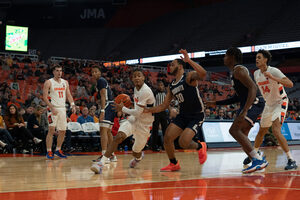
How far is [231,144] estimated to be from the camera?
48.0 ft

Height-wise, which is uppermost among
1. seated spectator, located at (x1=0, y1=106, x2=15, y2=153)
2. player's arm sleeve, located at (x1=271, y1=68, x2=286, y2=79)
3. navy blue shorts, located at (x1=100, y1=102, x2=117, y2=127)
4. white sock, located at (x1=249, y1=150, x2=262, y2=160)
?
player's arm sleeve, located at (x1=271, y1=68, x2=286, y2=79)

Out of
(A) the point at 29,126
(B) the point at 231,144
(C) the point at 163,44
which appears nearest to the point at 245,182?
(A) the point at 29,126

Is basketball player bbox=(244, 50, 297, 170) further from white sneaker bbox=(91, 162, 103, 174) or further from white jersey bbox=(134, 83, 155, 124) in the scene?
white sneaker bbox=(91, 162, 103, 174)

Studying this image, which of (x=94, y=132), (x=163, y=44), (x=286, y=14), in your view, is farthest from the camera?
(x=163, y=44)

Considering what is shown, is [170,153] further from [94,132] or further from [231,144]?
[231,144]

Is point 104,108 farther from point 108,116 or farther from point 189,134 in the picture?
point 189,134

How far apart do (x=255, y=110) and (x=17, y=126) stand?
6.49 m

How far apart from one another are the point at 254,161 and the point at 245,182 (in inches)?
37.4

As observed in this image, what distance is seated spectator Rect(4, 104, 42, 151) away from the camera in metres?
10.5

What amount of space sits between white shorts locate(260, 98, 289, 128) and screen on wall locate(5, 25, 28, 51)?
58.4ft

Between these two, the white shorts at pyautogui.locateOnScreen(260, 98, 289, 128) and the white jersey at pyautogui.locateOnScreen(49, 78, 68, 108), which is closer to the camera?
the white shorts at pyautogui.locateOnScreen(260, 98, 289, 128)

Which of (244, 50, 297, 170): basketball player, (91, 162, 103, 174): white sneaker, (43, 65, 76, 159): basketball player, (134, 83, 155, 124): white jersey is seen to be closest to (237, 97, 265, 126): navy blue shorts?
(244, 50, 297, 170): basketball player

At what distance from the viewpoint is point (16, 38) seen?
2212cm

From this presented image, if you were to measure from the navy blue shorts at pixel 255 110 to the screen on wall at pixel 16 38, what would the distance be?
17.7 meters
